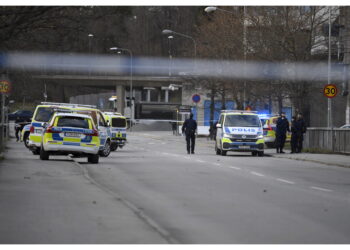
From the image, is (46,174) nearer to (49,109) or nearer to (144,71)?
(49,109)

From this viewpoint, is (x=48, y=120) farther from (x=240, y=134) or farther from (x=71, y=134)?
(x=240, y=134)

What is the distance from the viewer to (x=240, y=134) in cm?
3512

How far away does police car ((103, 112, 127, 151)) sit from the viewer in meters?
40.3

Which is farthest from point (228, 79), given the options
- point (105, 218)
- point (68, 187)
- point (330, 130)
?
point (105, 218)

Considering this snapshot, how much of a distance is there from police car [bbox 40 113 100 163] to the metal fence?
12533 mm

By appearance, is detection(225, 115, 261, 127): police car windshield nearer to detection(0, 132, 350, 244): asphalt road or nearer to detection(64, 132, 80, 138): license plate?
detection(64, 132, 80, 138): license plate

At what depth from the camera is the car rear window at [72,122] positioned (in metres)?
27.2

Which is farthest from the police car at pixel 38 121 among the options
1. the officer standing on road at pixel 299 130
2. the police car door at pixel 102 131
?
the officer standing on road at pixel 299 130

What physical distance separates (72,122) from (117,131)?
43.6 ft

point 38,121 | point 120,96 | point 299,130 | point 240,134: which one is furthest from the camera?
point 120,96

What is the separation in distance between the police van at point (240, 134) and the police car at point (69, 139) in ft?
29.7

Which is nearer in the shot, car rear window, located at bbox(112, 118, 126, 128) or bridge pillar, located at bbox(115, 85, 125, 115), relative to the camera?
car rear window, located at bbox(112, 118, 126, 128)

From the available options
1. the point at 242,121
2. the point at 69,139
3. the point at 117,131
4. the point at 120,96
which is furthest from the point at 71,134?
the point at 120,96

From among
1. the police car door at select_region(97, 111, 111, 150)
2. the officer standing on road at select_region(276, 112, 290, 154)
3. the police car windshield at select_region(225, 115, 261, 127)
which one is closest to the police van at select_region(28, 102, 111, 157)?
the police car door at select_region(97, 111, 111, 150)
